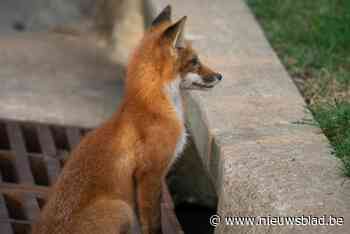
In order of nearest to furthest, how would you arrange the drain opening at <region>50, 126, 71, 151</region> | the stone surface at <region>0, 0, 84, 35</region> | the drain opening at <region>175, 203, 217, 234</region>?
the drain opening at <region>175, 203, 217, 234</region>
the drain opening at <region>50, 126, 71, 151</region>
the stone surface at <region>0, 0, 84, 35</region>

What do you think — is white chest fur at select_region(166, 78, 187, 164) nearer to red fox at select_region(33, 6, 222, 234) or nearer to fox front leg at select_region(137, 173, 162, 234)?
red fox at select_region(33, 6, 222, 234)

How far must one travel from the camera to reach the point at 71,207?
4.12m

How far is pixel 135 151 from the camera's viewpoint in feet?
14.5

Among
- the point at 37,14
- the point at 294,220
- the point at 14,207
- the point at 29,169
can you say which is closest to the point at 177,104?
the point at 294,220

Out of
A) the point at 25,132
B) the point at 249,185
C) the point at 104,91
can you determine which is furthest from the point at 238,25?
the point at 249,185

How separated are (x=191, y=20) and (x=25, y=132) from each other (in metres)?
1.62

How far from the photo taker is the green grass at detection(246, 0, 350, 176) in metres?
5.07

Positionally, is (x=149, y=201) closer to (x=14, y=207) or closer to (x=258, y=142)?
(x=258, y=142)

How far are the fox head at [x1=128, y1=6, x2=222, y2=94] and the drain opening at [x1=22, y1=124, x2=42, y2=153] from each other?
1658mm

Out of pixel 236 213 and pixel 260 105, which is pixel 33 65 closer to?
pixel 260 105

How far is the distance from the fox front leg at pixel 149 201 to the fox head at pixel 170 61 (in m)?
0.53

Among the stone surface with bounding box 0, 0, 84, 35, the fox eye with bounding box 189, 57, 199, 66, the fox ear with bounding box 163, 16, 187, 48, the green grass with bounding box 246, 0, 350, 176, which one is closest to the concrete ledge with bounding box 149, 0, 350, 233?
the green grass with bounding box 246, 0, 350, 176

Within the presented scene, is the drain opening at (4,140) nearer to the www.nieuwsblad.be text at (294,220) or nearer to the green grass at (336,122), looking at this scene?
the green grass at (336,122)

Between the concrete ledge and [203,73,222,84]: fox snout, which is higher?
[203,73,222,84]: fox snout
